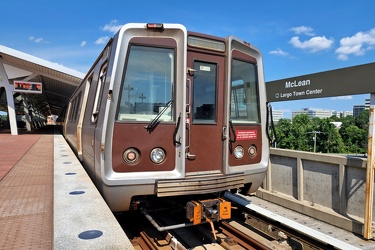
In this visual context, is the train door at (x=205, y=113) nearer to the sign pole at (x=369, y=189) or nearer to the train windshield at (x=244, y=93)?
the train windshield at (x=244, y=93)

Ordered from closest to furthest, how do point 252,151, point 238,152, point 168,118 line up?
point 168,118, point 238,152, point 252,151

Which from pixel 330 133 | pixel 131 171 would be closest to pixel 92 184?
pixel 131 171

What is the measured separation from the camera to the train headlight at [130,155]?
12.1ft

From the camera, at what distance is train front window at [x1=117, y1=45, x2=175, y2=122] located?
3.81 meters

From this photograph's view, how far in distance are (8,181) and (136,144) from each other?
3455 mm

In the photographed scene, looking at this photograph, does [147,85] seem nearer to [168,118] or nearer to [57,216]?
[168,118]

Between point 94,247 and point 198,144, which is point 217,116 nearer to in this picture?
point 198,144

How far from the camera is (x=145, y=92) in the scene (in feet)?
12.8

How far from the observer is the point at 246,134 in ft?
15.1

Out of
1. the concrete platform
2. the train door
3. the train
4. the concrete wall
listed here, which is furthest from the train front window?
the concrete wall

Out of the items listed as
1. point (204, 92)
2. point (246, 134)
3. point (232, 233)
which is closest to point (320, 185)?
point (246, 134)

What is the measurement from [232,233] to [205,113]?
1873 mm

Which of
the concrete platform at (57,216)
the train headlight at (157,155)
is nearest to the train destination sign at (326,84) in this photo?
the train headlight at (157,155)

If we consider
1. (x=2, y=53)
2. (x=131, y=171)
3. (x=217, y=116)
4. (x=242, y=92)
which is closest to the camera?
(x=131, y=171)
